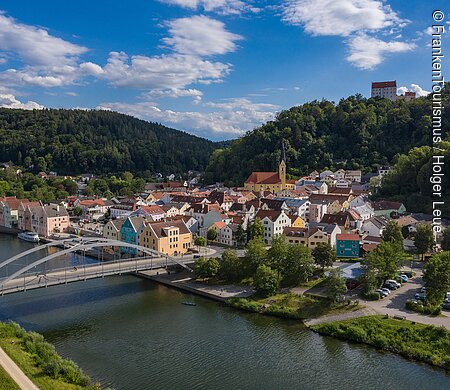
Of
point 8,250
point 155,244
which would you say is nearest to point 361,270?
point 155,244

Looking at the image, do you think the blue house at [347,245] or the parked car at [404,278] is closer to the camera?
the parked car at [404,278]

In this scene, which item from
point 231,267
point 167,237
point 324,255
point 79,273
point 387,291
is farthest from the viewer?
point 167,237

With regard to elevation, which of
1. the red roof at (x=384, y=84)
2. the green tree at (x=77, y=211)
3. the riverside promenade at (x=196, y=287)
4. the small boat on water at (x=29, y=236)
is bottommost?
the riverside promenade at (x=196, y=287)

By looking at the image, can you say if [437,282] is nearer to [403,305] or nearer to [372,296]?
[403,305]

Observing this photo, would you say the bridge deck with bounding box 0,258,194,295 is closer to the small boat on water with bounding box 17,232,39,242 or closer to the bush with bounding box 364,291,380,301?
the bush with bounding box 364,291,380,301

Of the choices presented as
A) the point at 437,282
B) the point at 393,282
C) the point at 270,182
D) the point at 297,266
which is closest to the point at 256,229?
the point at 297,266

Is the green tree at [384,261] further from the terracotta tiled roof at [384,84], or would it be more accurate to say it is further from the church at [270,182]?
the terracotta tiled roof at [384,84]

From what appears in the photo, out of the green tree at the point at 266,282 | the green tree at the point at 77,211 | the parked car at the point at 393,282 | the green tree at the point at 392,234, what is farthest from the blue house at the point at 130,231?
the green tree at the point at 77,211
